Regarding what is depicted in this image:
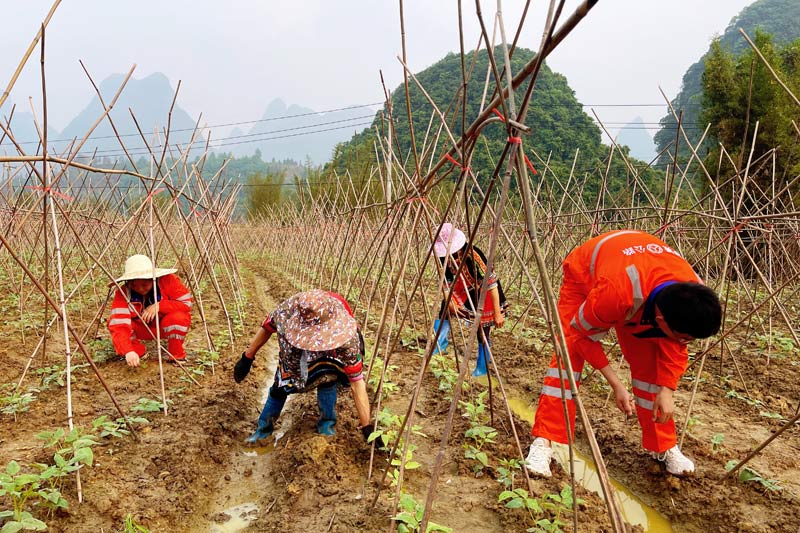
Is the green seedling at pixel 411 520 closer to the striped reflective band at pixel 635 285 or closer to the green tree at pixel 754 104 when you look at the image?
the striped reflective band at pixel 635 285

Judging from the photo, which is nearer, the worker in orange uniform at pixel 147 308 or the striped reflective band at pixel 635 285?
the striped reflective band at pixel 635 285

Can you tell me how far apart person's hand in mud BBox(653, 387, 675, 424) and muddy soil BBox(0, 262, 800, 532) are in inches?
19.9

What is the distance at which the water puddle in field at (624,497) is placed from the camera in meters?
2.34

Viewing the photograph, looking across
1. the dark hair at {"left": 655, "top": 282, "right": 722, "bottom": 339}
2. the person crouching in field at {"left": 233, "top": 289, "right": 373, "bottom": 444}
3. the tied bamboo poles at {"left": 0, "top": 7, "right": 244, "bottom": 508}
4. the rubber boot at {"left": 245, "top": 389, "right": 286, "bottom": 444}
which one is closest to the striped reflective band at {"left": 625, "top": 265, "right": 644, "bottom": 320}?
the dark hair at {"left": 655, "top": 282, "right": 722, "bottom": 339}

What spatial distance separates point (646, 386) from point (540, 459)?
24.9 inches

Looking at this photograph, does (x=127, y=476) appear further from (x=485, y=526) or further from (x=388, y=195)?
(x=388, y=195)

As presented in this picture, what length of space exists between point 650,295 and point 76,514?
8.22ft

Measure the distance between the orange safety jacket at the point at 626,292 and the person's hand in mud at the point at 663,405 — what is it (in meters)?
0.04

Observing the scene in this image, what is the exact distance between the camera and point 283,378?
2725mm

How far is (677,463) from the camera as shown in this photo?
8.07 feet

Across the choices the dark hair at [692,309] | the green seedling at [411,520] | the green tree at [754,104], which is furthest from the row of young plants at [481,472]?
the green tree at [754,104]

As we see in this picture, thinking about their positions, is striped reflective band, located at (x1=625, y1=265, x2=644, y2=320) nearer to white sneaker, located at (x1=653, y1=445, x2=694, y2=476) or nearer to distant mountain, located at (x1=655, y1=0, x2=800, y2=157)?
white sneaker, located at (x1=653, y1=445, x2=694, y2=476)

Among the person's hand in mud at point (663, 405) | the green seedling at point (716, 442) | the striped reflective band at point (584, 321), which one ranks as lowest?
the green seedling at point (716, 442)

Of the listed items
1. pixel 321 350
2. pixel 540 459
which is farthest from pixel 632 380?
pixel 321 350
